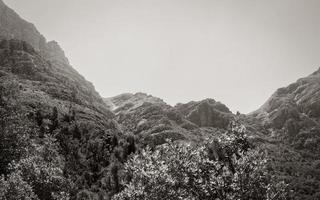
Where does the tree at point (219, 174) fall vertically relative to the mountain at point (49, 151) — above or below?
below

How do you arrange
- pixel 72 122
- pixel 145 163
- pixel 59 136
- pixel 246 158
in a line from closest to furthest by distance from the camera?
pixel 246 158, pixel 145 163, pixel 59 136, pixel 72 122

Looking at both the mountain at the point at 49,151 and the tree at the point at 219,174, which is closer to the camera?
the tree at the point at 219,174

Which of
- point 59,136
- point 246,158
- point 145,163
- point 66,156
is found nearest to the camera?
point 246,158

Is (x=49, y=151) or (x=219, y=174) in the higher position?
(x=49, y=151)

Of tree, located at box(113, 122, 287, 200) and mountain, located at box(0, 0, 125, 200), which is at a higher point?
mountain, located at box(0, 0, 125, 200)

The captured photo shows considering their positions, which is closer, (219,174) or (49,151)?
(219,174)

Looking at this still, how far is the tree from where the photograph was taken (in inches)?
891

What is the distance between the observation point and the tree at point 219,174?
2264cm

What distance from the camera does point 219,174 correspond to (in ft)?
80.5

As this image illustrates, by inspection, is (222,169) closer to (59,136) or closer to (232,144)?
(232,144)

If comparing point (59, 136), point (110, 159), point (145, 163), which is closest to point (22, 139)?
point (145, 163)

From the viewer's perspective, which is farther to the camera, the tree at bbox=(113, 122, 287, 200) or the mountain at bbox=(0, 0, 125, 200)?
the mountain at bbox=(0, 0, 125, 200)

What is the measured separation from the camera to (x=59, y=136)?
145875 mm

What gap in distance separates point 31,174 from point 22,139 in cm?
947
